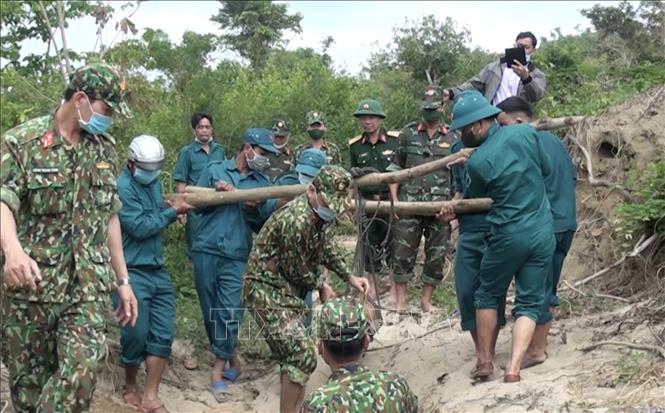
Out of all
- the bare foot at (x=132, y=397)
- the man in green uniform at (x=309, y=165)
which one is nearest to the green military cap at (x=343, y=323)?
the man in green uniform at (x=309, y=165)

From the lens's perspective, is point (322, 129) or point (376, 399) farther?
point (322, 129)

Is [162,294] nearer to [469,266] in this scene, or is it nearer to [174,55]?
[469,266]

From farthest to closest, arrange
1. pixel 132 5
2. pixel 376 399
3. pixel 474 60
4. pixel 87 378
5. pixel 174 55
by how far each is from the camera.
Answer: pixel 474 60, pixel 174 55, pixel 132 5, pixel 87 378, pixel 376 399

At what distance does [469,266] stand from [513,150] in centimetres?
105

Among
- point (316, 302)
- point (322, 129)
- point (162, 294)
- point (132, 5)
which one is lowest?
point (316, 302)

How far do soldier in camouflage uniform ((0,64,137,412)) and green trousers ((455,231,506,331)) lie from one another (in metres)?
2.77

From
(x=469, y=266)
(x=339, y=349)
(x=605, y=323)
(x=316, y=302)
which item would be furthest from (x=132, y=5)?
(x=339, y=349)

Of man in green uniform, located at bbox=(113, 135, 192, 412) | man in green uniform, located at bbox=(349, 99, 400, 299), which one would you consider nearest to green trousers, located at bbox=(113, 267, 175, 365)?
man in green uniform, located at bbox=(113, 135, 192, 412)

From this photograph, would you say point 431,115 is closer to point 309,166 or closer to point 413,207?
point 413,207

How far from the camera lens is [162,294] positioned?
266 inches

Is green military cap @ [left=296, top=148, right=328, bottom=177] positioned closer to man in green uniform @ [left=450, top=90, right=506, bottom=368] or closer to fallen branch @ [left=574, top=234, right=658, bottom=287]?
man in green uniform @ [left=450, top=90, right=506, bottom=368]

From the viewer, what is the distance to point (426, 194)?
8.36 meters

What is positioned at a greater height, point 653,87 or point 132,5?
point 132,5

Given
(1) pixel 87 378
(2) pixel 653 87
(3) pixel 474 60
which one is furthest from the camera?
(3) pixel 474 60
